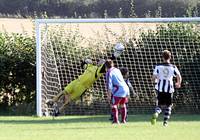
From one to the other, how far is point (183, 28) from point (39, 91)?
4.79 m

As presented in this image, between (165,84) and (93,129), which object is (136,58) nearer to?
(165,84)

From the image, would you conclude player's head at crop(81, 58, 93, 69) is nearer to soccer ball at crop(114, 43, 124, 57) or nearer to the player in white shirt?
soccer ball at crop(114, 43, 124, 57)

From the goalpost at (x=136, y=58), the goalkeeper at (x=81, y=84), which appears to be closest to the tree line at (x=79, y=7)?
the goalpost at (x=136, y=58)

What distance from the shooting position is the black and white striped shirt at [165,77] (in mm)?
19812

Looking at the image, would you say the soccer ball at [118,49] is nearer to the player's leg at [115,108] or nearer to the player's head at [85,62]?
the player's head at [85,62]

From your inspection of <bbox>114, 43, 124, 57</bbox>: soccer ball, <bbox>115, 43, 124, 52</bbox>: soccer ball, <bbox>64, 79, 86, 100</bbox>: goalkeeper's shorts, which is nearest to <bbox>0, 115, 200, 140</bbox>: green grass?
<bbox>64, 79, 86, 100</bbox>: goalkeeper's shorts

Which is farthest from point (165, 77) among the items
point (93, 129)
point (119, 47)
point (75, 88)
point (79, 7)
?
point (79, 7)

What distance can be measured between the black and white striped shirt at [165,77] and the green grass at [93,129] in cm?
88

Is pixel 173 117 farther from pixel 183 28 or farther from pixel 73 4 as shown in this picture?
Answer: pixel 73 4

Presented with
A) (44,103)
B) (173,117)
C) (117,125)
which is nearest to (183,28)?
(173,117)

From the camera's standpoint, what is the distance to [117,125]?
19.8 meters

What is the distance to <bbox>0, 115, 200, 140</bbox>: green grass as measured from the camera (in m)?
16.5

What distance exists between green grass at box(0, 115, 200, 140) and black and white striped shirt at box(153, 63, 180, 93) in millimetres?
878

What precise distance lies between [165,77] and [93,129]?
2.46m
